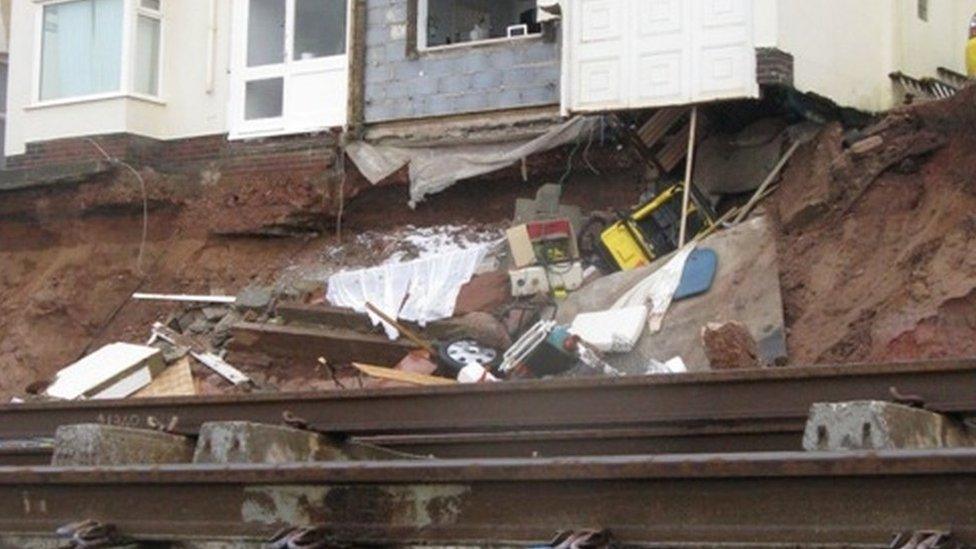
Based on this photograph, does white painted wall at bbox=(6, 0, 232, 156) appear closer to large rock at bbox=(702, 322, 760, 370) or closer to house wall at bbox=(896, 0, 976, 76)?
house wall at bbox=(896, 0, 976, 76)

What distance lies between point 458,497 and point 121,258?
17643 millimetres

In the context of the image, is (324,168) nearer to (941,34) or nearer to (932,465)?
(941,34)

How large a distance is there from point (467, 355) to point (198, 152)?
7.27 meters

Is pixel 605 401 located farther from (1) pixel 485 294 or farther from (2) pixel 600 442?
(1) pixel 485 294

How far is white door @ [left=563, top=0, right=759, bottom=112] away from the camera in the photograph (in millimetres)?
17766

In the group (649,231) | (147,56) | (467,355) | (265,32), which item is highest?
(265,32)

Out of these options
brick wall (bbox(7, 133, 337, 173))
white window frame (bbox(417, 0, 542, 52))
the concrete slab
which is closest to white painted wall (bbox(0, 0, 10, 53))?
brick wall (bbox(7, 133, 337, 173))

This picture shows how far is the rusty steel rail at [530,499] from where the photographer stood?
5473 millimetres

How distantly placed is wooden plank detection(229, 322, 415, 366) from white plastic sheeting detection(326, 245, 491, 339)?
31 cm

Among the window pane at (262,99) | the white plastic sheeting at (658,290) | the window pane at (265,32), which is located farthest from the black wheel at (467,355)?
the window pane at (265,32)

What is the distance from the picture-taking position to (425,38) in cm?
2172

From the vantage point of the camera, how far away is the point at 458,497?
6.16m

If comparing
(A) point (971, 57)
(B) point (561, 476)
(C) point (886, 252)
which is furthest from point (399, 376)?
(B) point (561, 476)

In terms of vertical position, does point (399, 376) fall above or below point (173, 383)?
above
